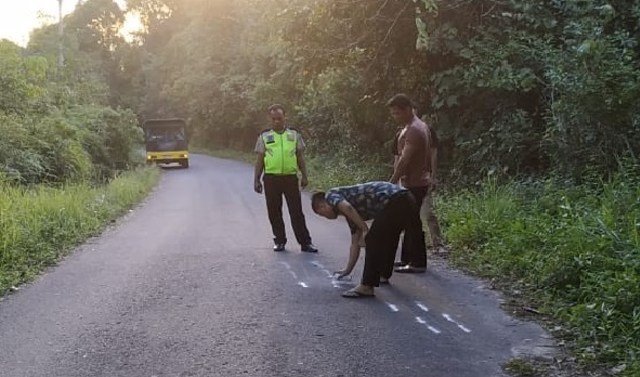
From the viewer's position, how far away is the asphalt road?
5.07m

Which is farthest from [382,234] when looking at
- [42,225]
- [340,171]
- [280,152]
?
[340,171]

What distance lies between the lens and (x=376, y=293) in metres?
7.07

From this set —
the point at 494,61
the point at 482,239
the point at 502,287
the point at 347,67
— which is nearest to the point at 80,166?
the point at 347,67

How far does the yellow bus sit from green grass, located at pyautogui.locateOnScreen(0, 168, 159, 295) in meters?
23.7

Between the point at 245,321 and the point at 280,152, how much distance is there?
3.61 metres

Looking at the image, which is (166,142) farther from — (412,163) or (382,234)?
(382,234)

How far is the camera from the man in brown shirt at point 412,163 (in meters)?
7.73

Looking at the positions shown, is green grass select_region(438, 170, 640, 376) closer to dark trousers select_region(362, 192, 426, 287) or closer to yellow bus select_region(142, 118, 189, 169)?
dark trousers select_region(362, 192, 426, 287)

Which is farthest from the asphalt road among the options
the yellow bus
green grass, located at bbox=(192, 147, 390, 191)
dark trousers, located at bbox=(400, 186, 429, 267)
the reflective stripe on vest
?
the yellow bus

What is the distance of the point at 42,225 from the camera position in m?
10.9

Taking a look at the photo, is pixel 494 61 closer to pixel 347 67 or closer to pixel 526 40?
pixel 526 40

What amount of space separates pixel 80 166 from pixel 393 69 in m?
9.94

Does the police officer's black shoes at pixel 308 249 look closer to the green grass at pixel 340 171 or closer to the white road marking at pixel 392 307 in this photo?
the white road marking at pixel 392 307

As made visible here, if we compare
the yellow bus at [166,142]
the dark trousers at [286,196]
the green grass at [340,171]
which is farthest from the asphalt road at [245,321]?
the yellow bus at [166,142]
